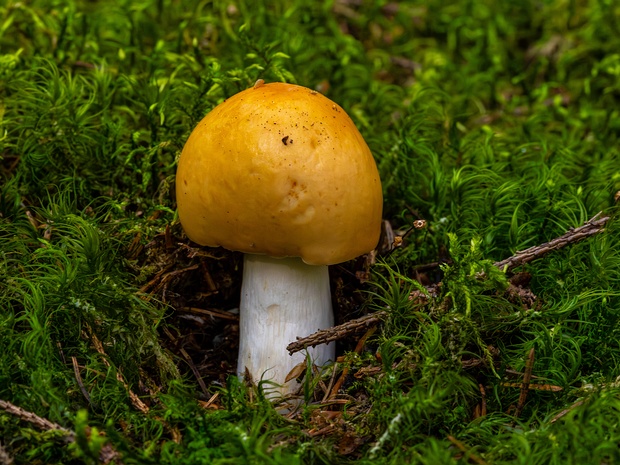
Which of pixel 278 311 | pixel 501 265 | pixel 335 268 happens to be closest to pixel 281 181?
pixel 278 311

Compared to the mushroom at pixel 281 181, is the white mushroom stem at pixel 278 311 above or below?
below

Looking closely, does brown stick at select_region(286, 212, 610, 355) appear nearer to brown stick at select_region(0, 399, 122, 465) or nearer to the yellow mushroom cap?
the yellow mushroom cap

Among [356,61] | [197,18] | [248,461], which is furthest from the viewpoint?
[356,61]

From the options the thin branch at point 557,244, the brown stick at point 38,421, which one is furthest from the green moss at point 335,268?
the thin branch at point 557,244

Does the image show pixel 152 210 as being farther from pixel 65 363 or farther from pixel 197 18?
pixel 197 18

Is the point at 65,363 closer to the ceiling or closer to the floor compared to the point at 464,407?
closer to the ceiling

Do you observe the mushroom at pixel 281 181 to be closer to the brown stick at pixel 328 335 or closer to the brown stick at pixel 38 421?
the brown stick at pixel 328 335

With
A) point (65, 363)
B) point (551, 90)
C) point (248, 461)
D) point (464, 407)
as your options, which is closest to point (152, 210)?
point (65, 363)

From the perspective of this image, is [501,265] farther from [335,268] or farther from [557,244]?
[335,268]
